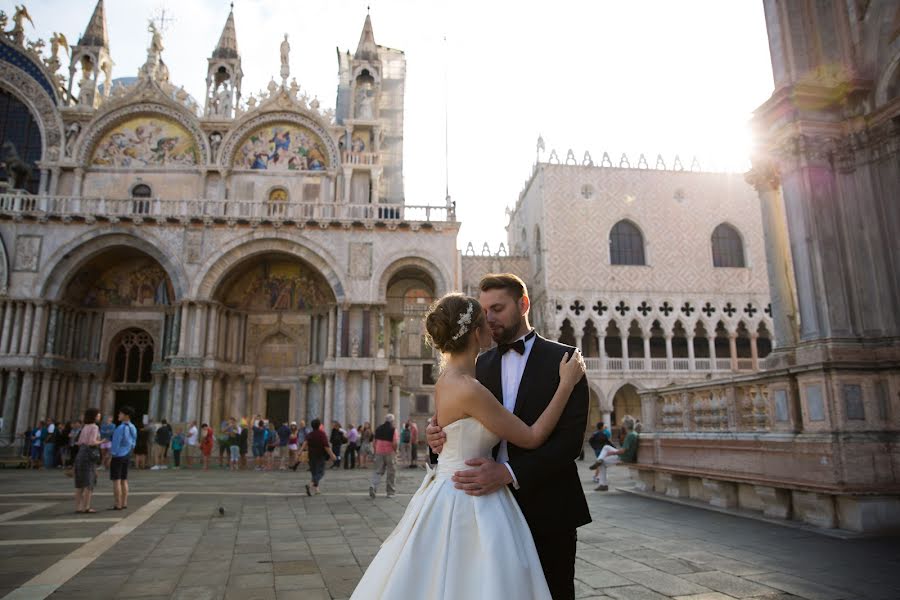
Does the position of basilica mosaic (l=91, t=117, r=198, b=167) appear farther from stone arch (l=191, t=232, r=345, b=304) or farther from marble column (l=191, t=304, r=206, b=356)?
marble column (l=191, t=304, r=206, b=356)

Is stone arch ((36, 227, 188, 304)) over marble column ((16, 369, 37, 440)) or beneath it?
over

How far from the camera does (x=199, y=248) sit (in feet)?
69.5

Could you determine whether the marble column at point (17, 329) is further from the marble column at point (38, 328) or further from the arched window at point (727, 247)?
the arched window at point (727, 247)

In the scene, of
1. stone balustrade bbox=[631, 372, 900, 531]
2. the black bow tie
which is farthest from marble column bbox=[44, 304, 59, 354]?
the black bow tie

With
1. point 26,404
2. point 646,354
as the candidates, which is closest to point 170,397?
point 26,404

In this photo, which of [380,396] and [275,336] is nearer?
[380,396]

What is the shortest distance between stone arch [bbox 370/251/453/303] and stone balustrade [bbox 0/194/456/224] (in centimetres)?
134

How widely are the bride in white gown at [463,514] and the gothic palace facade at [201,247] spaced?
18.5 metres

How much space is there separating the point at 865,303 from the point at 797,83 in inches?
110

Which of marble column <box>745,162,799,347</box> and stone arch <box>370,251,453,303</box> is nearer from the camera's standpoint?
marble column <box>745,162,799,347</box>

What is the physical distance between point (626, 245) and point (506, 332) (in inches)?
1197

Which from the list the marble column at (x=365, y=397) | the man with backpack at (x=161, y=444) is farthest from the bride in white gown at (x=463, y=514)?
the marble column at (x=365, y=397)

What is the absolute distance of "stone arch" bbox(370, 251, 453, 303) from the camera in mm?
21422

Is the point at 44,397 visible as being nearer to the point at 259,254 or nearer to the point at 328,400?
the point at 259,254
